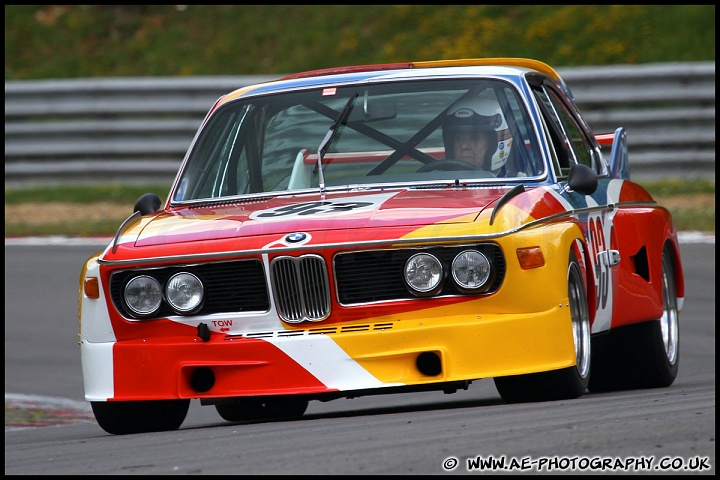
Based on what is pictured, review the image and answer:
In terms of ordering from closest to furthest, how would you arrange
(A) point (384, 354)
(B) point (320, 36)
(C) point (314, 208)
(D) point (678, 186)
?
(A) point (384, 354) < (C) point (314, 208) < (D) point (678, 186) < (B) point (320, 36)

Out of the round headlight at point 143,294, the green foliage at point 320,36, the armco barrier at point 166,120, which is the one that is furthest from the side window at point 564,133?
the green foliage at point 320,36

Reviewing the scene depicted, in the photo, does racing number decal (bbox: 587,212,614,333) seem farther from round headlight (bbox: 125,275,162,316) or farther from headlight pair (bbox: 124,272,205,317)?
round headlight (bbox: 125,275,162,316)

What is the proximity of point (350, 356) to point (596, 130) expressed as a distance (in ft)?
33.7

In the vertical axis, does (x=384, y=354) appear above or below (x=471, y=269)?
below

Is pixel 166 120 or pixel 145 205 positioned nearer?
pixel 145 205

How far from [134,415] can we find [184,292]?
2.39 ft

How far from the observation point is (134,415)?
6.18 metres

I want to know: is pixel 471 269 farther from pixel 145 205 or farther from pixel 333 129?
pixel 145 205

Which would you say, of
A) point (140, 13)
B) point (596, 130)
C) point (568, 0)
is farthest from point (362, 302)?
point (140, 13)

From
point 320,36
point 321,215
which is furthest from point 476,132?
point 320,36

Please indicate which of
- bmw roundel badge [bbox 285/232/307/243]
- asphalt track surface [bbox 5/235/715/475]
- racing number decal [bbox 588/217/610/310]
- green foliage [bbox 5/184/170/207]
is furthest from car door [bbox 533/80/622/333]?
green foliage [bbox 5/184/170/207]

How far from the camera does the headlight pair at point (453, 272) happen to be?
18.1 feet

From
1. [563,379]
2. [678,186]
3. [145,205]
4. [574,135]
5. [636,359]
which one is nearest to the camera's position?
[563,379]

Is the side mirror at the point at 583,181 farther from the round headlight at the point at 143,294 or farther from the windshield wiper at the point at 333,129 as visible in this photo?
the round headlight at the point at 143,294
